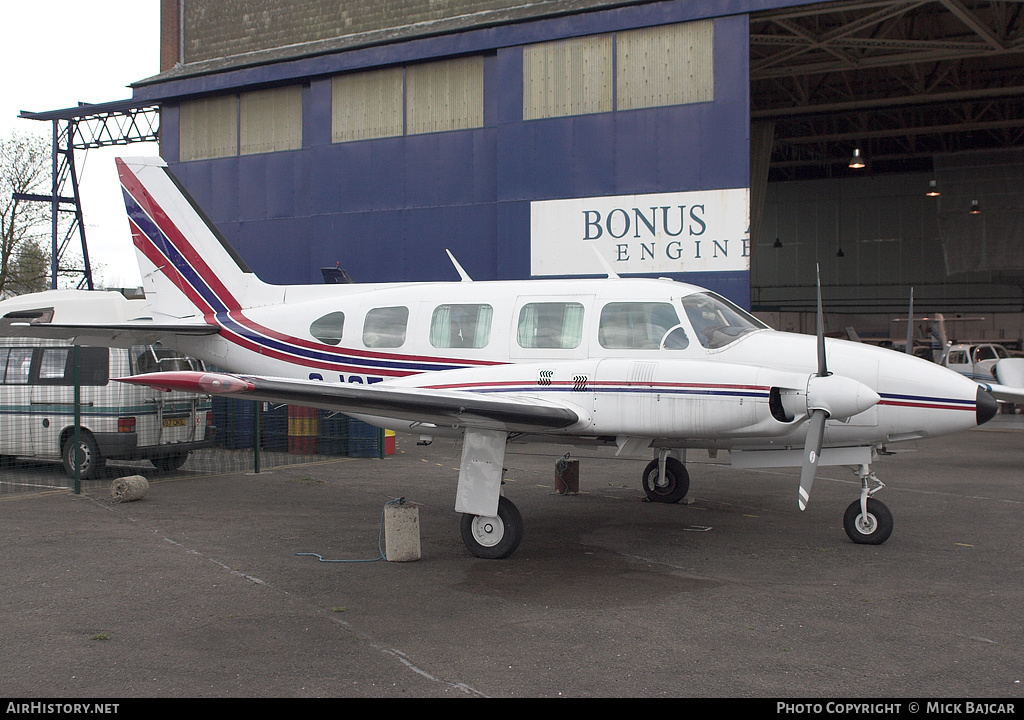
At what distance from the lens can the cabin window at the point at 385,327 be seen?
9516mm

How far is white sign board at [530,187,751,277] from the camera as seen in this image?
60.4 ft

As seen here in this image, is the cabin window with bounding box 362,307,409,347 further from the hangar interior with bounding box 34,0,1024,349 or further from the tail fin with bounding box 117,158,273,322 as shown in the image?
the hangar interior with bounding box 34,0,1024,349

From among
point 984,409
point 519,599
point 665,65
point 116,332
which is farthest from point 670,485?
point 665,65

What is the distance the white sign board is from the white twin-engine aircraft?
877 centimetres

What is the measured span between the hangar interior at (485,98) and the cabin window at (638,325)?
34.3ft

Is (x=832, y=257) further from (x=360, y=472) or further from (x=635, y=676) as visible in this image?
(x=635, y=676)

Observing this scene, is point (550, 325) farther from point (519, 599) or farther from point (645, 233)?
point (645, 233)

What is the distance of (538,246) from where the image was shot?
20.3 meters

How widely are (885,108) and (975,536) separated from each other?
1164 inches

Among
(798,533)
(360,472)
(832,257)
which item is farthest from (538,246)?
(832,257)

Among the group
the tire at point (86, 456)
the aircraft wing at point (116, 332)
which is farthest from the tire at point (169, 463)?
the aircraft wing at point (116, 332)

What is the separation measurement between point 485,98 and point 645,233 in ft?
18.4

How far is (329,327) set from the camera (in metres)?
9.96

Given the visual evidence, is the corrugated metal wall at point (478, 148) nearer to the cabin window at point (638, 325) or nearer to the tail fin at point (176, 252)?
the tail fin at point (176, 252)
